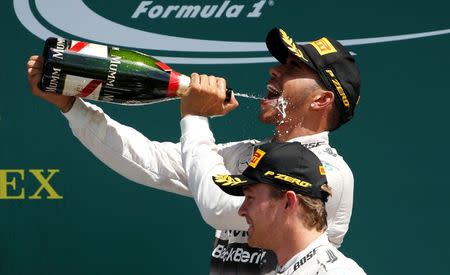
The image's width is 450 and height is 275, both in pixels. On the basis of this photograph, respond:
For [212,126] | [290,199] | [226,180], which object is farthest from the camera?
[212,126]

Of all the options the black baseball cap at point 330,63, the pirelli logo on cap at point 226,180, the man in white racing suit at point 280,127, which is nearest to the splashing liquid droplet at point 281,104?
the man in white racing suit at point 280,127

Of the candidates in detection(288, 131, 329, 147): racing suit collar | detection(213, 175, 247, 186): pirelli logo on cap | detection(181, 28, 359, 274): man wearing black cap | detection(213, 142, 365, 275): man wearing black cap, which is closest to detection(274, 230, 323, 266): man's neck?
detection(213, 142, 365, 275): man wearing black cap

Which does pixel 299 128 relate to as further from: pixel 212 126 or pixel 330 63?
pixel 212 126

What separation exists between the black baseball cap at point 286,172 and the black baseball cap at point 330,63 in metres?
0.46

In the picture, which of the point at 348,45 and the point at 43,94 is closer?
the point at 43,94

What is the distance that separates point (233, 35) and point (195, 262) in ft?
2.72

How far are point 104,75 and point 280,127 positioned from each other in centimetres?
49

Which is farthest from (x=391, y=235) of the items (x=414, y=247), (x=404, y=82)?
(x=404, y=82)

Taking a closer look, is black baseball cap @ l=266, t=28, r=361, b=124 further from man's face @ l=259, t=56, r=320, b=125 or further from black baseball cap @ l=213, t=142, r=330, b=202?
black baseball cap @ l=213, t=142, r=330, b=202

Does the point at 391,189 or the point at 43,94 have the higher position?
the point at 43,94

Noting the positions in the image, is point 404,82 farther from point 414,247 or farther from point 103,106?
point 103,106

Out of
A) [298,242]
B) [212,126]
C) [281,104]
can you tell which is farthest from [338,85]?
[212,126]

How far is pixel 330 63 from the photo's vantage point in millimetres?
2627

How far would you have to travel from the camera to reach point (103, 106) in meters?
3.57
